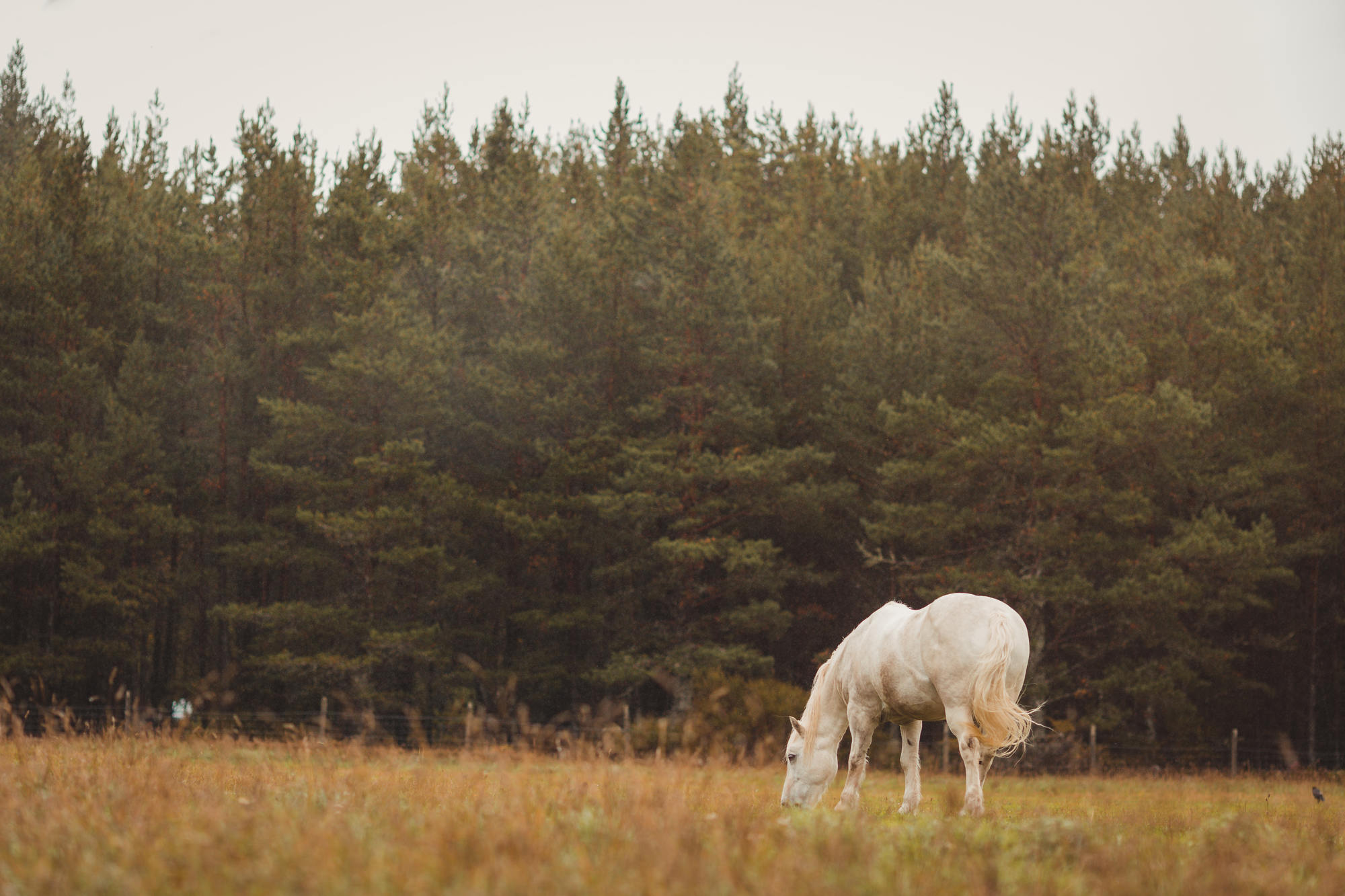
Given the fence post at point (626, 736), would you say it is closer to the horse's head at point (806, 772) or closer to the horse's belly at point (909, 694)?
the horse's head at point (806, 772)

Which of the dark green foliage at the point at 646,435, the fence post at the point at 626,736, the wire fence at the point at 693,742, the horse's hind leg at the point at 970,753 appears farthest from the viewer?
the dark green foliage at the point at 646,435

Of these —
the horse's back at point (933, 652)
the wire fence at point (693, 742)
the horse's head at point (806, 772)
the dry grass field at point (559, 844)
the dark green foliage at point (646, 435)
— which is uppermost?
the dark green foliage at point (646, 435)

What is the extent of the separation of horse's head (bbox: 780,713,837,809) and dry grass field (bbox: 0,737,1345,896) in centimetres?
165

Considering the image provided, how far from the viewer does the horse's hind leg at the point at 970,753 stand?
754cm

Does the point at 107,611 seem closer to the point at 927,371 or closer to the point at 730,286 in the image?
the point at 730,286

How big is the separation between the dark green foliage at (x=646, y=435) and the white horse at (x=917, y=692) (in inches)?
512

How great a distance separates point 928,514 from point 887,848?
19735 millimetres

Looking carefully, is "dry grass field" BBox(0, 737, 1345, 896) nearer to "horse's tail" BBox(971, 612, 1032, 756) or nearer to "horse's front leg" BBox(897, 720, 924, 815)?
"horse's tail" BBox(971, 612, 1032, 756)

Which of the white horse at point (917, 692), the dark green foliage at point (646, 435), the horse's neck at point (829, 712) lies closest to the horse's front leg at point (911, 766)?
the white horse at point (917, 692)

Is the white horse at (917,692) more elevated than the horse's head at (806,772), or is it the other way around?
the white horse at (917,692)

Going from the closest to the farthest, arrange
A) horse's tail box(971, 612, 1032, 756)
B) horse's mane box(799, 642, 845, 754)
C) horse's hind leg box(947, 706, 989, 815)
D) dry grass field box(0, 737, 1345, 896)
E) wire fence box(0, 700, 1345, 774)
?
dry grass field box(0, 737, 1345, 896) → horse's hind leg box(947, 706, 989, 815) → horse's tail box(971, 612, 1032, 756) → horse's mane box(799, 642, 845, 754) → wire fence box(0, 700, 1345, 774)

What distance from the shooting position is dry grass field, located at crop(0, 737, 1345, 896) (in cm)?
364

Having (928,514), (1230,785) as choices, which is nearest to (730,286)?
(928,514)

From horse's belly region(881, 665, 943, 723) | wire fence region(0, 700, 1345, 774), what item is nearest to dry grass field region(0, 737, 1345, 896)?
horse's belly region(881, 665, 943, 723)
